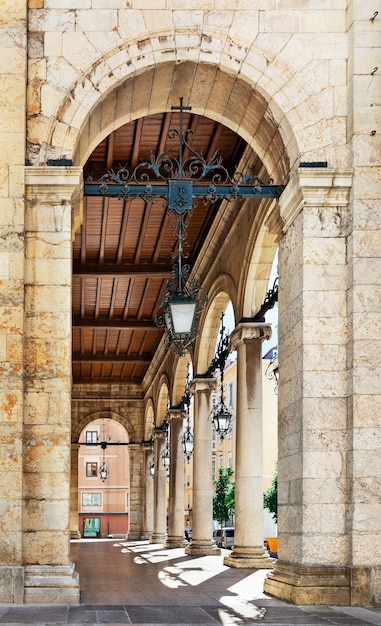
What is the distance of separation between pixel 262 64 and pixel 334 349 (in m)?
3.24

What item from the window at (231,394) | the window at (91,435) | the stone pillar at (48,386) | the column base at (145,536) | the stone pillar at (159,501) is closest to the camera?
the stone pillar at (48,386)

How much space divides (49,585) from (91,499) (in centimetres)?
6026

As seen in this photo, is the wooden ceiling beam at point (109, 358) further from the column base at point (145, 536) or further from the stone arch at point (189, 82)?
the stone arch at point (189, 82)

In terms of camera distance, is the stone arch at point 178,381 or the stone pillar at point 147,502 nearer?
the stone arch at point 178,381

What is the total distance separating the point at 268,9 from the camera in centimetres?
1127

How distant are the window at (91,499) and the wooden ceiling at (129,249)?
3544 cm

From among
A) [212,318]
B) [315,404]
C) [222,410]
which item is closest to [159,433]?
[212,318]

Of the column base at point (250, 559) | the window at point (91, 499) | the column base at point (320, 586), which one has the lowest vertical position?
the window at point (91, 499)

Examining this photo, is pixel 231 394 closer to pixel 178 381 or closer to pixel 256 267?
pixel 178 381

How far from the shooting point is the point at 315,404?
1072cm

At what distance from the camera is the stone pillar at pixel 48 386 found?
10180 mm

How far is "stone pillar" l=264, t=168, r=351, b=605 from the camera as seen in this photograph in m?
10.5

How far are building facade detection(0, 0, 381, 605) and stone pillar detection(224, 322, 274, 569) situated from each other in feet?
17.9

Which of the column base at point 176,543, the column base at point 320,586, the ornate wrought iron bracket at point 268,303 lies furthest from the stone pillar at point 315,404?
the column base at point 176,543
